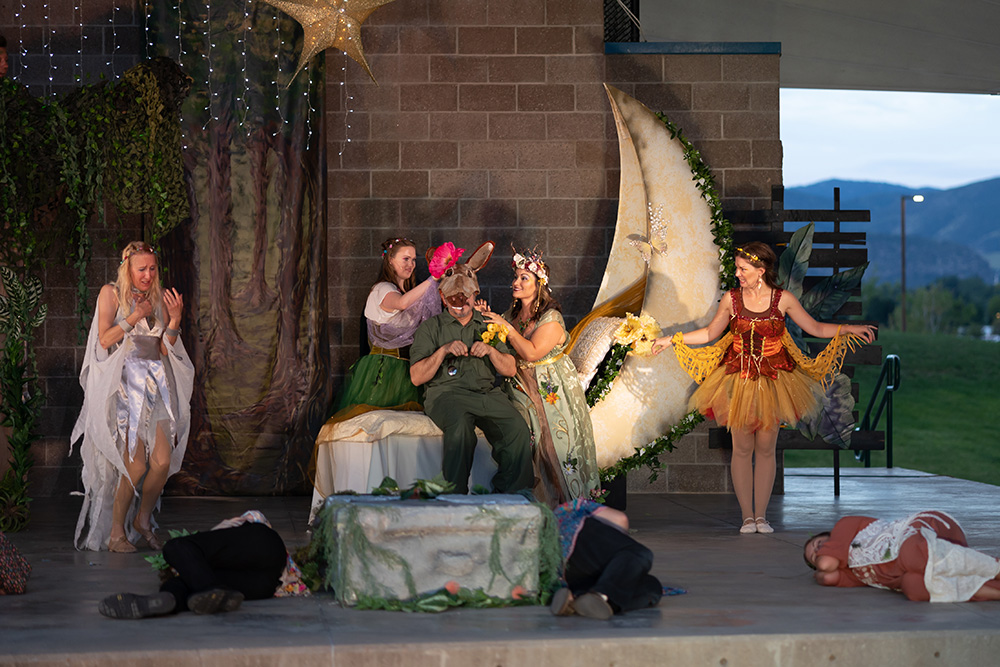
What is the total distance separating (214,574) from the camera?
3.64m

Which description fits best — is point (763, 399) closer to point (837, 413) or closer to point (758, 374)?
point (758, 374)

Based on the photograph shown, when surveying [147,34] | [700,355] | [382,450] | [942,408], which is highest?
[147,34]

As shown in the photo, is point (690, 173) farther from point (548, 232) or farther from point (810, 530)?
point (810, 530)

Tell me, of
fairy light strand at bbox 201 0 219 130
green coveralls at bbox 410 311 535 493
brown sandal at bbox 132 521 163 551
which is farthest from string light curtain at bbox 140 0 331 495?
brown sandal at bbox 132 521 163 551

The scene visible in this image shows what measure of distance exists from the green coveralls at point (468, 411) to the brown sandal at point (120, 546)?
4.92ft

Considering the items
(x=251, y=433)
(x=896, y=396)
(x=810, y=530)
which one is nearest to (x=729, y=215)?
(x=810, y=530)

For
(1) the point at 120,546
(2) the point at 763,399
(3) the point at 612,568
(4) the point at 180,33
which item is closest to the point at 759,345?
(2) the point at 763,399

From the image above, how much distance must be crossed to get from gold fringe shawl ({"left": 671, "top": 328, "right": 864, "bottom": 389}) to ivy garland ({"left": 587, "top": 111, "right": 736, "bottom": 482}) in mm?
266

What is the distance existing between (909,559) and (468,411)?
2353mm

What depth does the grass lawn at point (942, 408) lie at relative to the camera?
2316 cm

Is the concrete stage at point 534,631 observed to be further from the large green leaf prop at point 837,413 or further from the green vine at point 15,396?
the large green leaf prop at point 837,413

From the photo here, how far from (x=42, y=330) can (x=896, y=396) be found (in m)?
25.7

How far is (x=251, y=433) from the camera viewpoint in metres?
6.75

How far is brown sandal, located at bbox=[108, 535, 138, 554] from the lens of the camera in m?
4.92
